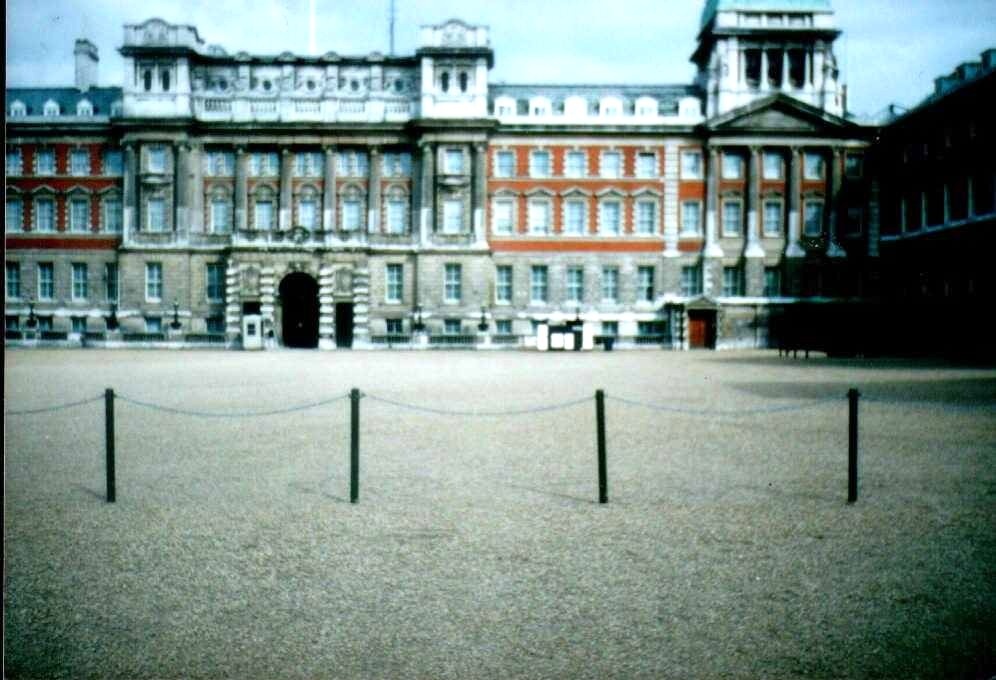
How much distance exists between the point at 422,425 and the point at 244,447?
11.4ft

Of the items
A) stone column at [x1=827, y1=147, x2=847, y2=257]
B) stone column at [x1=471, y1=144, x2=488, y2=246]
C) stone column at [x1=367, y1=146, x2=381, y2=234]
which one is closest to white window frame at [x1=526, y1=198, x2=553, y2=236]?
stone column at [x1=471, y1=144, x2=488, y2=246]

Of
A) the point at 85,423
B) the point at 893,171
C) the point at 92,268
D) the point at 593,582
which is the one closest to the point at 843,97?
the point at 893,171

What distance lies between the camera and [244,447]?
13.7 meters

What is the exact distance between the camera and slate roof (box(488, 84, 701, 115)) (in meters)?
56.3

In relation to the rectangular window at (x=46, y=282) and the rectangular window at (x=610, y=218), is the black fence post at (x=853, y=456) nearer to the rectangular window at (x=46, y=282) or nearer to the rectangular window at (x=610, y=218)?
the rectangular window at (x=610, y=218)

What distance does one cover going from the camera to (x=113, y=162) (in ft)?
181

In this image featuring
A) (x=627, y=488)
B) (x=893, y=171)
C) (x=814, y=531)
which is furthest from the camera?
(x=893, y=171)

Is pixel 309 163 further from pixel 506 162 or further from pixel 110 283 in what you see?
pixel 110 283

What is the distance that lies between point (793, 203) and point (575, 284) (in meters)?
13.9

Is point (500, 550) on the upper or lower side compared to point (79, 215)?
lower

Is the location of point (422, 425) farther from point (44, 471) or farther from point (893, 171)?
point (893, 171)

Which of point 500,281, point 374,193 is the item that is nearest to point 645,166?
point 500,281

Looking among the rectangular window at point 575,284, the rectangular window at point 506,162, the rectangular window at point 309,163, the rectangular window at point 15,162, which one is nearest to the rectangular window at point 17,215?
the rectangular window at point 15,162

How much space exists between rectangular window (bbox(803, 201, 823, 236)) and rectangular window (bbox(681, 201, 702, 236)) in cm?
638
